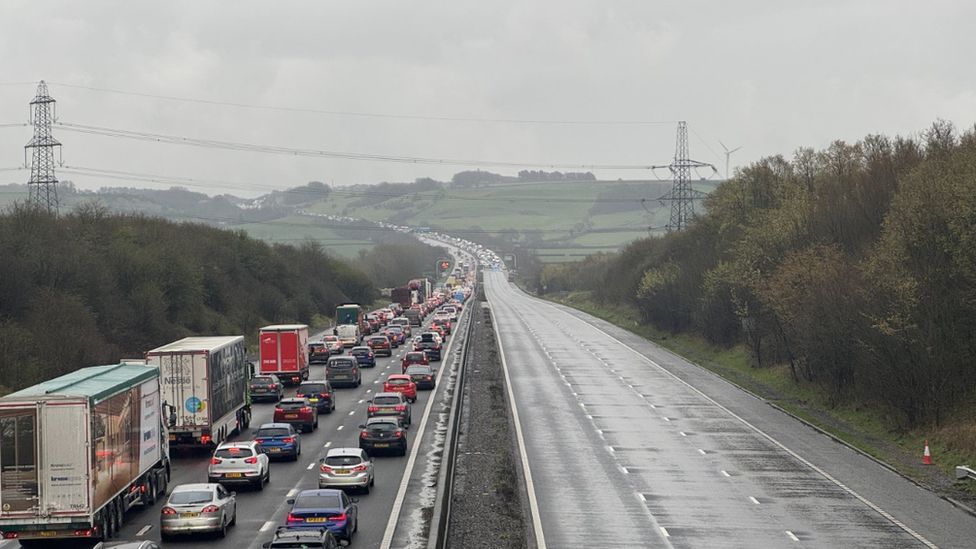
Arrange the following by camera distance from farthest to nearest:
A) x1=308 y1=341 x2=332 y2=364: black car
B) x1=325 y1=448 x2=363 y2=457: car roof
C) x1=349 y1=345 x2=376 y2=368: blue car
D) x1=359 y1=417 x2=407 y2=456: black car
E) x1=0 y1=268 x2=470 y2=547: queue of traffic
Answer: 1. x1=308 y1=341 x2=332 y2=364: black car
2. x1=349 y1=345 x2=376 y2=368: blue car
3. x1=359 y1=417 x2=407 y2=456: black car
4. x1=325 y1=448 x2=363 y2=457: car roof
5. x1=0 y1=268 x2=470 y2=547: queue of traffic

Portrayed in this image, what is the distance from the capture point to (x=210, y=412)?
41.2 metres

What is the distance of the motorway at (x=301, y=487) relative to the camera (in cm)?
2813

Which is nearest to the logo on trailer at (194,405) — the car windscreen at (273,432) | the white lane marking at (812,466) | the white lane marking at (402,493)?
the car windscreen at (273,432)

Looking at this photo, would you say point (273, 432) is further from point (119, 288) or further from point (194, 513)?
point (119, 288)

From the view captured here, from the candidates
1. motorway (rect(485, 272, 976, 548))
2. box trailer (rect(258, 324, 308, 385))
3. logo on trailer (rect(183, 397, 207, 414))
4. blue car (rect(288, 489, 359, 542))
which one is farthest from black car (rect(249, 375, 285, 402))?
blue car (rect(288, 489, 359, 542))

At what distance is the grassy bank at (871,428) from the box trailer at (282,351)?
2404cm

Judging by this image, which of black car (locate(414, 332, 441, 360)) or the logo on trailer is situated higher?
the logo on trailer

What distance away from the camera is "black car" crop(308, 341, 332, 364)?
8544cm

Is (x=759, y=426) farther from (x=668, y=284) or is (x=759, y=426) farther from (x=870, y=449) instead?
(x=668, y=284)

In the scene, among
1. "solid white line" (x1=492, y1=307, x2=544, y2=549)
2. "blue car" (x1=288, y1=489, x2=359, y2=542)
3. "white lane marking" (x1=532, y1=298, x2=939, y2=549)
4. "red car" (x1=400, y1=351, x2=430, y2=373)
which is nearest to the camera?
"blue car" (x1=288, y1=489, x2=359, y2=542)

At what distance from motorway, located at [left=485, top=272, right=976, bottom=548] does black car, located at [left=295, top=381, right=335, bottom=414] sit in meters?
8.49

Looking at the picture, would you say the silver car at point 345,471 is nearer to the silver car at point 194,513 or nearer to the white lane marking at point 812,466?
the silver car at point 194,513

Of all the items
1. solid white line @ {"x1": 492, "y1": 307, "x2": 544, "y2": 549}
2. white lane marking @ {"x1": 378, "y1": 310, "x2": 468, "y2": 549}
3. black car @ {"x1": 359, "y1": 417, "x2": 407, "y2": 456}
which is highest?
black car @ {"x1": 359, "y1": 417, "x2": 407, "y2": 456}

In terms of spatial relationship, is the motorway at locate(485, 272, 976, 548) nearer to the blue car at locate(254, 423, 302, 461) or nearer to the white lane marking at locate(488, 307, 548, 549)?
the white lane marking at locate(488, 307, 548, 549)
